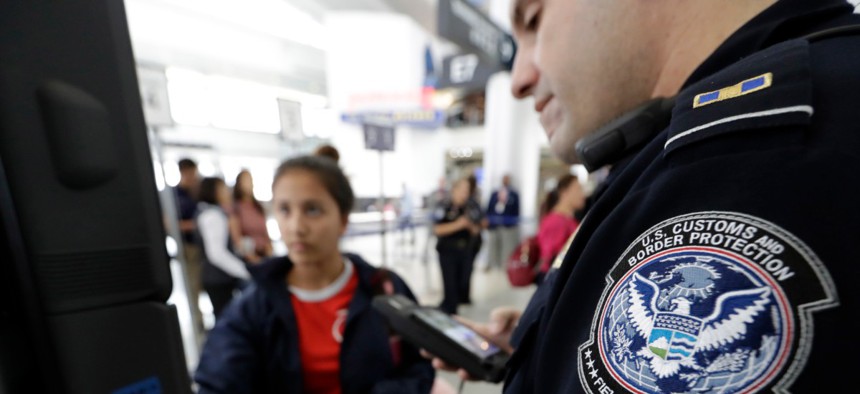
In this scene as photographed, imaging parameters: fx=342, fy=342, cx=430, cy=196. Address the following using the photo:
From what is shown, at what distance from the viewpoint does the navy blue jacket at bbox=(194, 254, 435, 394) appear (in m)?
0.90

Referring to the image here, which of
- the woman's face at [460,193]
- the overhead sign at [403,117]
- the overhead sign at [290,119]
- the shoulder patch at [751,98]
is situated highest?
the overhead sign at [403,117]

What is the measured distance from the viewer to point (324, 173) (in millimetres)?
1215

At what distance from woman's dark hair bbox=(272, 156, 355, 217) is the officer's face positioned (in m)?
0.83

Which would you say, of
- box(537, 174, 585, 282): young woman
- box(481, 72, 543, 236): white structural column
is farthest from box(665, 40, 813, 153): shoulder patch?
box(481, 72, 543, 236): white structural column

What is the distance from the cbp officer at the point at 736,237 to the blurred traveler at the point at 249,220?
102 inches

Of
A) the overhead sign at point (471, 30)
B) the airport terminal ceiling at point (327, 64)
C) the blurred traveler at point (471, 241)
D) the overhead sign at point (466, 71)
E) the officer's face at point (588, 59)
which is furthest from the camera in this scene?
the airport terminal ceiling at point (327, 64)

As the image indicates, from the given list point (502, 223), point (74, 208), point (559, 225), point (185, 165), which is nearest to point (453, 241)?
point (559, 225)

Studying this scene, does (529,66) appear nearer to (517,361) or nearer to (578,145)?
(578,145)

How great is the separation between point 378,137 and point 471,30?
1.38 metres

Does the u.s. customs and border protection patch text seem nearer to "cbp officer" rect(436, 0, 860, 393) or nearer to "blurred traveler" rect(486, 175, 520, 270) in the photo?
"cbp officer" rect(436, 0, 860, 393)

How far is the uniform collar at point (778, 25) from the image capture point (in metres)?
0.33

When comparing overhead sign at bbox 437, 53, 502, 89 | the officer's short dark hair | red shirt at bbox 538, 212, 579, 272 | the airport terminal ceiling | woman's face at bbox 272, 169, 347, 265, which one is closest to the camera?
woman's face at bbox 272, 169, 347, 265

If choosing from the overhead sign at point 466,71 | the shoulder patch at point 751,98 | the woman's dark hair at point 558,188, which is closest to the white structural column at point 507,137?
the overhead sign at point 466,71

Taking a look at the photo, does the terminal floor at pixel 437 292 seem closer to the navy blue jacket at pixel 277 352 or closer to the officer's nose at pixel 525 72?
the navy blue jacket at pixel 277 352
